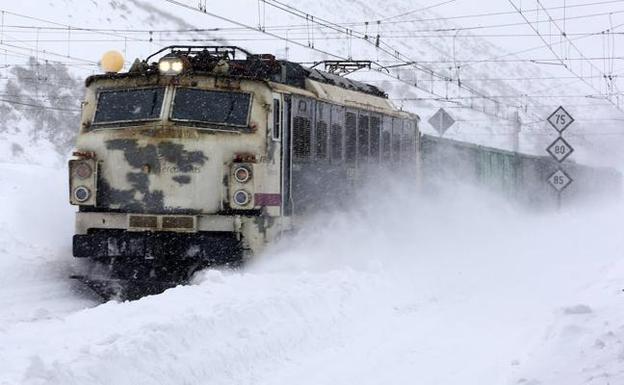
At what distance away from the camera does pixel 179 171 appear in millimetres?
10680

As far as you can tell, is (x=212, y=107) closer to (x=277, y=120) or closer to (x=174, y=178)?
(x=277, y=120)

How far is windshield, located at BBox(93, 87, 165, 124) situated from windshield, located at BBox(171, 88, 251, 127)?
0.91 feet

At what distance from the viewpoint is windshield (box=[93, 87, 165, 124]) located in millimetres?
11055

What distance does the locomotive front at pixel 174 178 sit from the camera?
417 inches

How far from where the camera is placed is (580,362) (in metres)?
7.09

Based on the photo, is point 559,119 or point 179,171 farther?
point 559,119

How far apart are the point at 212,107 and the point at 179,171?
1051 millimetres

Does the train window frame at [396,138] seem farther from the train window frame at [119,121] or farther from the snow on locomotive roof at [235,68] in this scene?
the train window frame at [119,121]

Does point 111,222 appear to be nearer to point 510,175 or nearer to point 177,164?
point 177,164

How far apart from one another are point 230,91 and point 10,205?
538 inches

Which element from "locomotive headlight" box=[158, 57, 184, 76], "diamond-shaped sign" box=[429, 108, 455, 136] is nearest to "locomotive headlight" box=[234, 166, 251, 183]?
"locomotive headlight" box=[158, 57, 184, 76]

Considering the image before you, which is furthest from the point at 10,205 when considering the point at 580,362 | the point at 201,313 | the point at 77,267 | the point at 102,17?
the point at 102,17

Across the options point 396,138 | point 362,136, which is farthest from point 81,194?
point 396,138

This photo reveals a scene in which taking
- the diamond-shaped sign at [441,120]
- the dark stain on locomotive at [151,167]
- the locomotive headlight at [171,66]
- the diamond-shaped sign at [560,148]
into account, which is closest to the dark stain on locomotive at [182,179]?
the dark stain on locomotive at [151,167]
